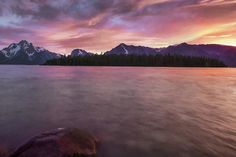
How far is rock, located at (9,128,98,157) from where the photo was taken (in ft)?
32.9

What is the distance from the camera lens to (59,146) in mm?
10305

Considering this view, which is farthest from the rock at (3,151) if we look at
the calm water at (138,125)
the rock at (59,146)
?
the rock at (59,146)

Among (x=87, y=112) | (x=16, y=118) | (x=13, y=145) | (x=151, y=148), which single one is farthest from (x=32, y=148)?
(x=87, y=112)

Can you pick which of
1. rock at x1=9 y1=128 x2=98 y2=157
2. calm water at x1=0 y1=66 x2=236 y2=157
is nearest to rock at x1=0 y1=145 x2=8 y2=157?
calm water at x1=0 y1=66 x2=236 y2=157

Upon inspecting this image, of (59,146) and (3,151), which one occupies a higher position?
(59,146)

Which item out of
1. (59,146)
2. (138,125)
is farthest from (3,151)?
(138,125)

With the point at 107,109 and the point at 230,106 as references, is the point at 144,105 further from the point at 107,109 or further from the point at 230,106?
the point at 230,106

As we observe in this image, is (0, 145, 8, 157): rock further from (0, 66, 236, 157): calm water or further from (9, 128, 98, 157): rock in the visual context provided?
(9, 128, 98, 157): rock

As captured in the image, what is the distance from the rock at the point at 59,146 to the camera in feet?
32.9

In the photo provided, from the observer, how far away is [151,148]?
1288 centimetres

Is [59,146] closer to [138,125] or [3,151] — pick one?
[3,151]

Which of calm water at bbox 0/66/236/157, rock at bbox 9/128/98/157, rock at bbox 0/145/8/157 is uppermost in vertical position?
rock at bbox 9/128/98/157

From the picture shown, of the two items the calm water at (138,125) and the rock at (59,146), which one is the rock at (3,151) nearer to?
the calm water at (138,125)

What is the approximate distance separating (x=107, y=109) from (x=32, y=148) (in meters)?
13.5
